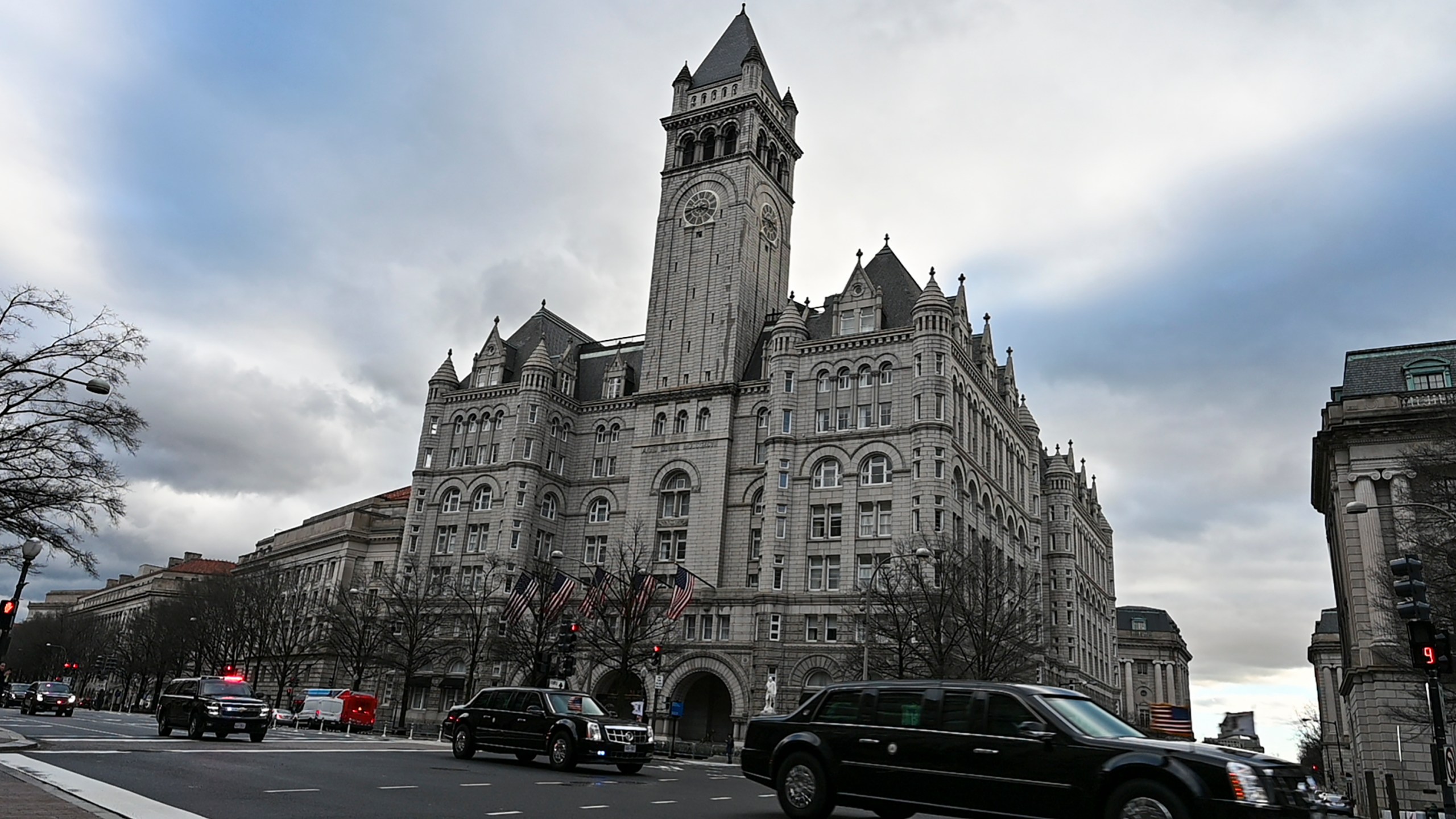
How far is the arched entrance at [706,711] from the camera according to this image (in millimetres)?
68562

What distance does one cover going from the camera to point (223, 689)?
93.2 ft

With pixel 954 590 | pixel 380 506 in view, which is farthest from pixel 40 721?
pixel 380 506

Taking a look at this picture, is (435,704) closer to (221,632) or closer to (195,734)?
(221,632)

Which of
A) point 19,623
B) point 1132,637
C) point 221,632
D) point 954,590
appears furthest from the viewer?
point 19,623

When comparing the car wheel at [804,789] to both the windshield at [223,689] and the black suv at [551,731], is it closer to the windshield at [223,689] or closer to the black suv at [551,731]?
the black suv at [551,731]

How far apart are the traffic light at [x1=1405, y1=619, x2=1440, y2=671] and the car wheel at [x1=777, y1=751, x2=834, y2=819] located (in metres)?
12.0

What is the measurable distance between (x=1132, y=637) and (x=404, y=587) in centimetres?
10143

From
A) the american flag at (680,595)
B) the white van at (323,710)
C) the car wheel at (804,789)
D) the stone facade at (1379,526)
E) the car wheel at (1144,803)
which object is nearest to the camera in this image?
the car wheel at (1144,803)

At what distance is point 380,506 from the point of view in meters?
104

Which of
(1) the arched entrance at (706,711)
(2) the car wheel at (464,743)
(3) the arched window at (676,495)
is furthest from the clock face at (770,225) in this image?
(2) the car wheel at (464,743)

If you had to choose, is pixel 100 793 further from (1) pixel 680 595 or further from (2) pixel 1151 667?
(2) pixel 1151 667

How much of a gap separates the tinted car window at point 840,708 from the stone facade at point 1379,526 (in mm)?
32014

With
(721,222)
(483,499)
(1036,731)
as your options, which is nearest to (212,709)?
(1036,731)

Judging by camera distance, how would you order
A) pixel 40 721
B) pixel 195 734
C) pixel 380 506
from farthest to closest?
pixel 380 506
pixel 40 721
pixel 195 734
